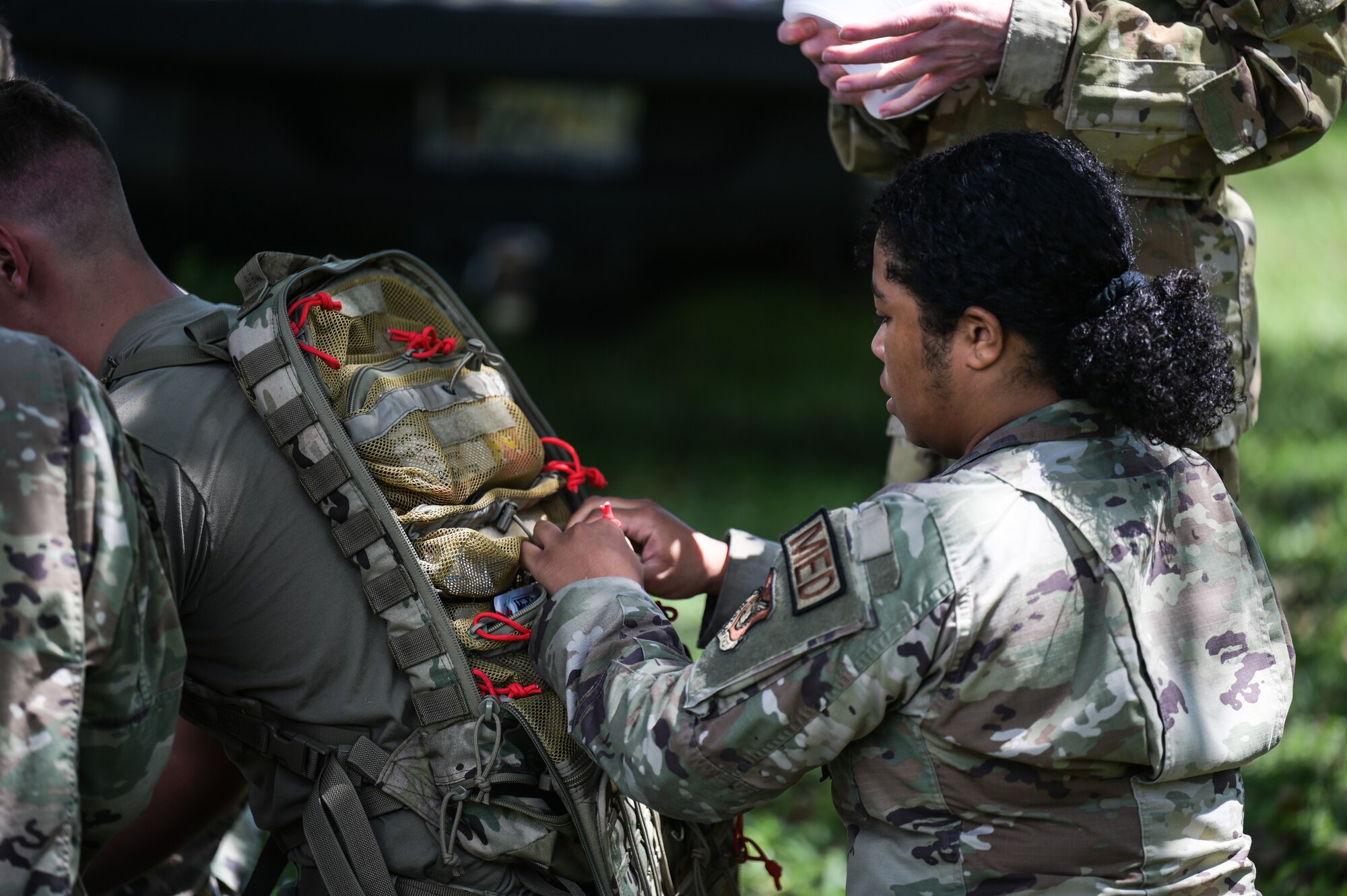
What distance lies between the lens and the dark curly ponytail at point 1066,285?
163cm

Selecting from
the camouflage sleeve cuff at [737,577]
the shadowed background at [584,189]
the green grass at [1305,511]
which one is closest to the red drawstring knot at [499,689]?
the camouflage sleeve cuff at [737,577]

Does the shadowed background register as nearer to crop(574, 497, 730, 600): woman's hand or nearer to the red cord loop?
crop(574, 497, 730, 600): woman's hand

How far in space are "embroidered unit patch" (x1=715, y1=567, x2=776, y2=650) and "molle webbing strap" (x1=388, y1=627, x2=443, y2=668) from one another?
0.46 m

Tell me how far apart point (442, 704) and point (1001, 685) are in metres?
0.80

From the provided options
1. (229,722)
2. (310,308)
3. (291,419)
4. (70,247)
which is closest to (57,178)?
(70,247)

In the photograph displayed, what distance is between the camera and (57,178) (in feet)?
7.00

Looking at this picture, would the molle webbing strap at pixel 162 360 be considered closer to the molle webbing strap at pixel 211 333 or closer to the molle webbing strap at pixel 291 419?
the molle webbing strap at pixel 211 333

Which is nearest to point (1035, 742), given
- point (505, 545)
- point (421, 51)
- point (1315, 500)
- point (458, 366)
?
point (505, 545)

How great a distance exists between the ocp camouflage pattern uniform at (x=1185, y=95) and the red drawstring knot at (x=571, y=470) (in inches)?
37.0

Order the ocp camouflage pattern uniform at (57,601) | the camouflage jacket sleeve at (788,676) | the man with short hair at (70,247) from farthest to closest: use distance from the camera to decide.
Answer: the man with short hair at (70,247) → the camouflage jacket sleeve at (788,676) → the ocp camouflage pattern uniform at (57,601)

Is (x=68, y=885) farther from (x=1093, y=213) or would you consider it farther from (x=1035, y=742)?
(x=1093, y=213)

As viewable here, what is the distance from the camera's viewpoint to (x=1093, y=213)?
65.7 inches

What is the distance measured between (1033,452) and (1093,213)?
0.31 metres

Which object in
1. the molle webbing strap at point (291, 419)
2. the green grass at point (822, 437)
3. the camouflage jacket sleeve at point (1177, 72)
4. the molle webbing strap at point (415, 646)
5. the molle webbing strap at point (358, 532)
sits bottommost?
the green grass at point (822, 437)
